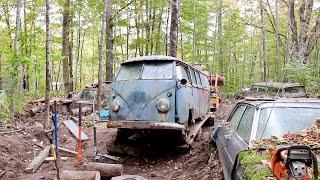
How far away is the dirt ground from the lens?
24.9 ft

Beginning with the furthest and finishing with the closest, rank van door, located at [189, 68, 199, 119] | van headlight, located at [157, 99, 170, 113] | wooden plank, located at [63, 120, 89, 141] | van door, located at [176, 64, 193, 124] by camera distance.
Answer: wooden plank, located at [63, 120, 89, 141], van door, located at [189, 68, 199, 119], van door, located at [176, 64, 193, 124], van headlight, located at [157, 99, 170, 113]

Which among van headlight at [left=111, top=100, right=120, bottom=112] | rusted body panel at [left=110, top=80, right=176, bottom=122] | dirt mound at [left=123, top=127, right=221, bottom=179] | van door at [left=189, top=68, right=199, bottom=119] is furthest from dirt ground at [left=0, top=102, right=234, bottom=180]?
van headlight at [left=111, top=100, right=120, bottom=112]

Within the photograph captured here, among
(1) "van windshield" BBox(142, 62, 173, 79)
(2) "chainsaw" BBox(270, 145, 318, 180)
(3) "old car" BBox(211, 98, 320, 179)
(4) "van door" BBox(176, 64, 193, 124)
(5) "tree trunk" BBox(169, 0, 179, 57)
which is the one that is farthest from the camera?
(5) "tree trunk" BBox(169, 0, 179, 57)

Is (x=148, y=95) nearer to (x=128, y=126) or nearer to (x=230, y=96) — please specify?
(x=128, y=126)

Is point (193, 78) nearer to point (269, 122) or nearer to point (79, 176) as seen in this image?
point (79, 176)

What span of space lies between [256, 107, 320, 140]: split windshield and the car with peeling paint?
397 centimetres

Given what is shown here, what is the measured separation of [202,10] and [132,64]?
1795 cm

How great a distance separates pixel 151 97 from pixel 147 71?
0.74 metres

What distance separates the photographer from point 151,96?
9164 mm

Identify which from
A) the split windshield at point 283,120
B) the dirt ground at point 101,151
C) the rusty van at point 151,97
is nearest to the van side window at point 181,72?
the rusty van at point 151,97

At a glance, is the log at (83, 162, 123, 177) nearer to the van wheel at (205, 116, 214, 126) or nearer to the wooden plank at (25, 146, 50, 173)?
the wooden plank at (25, 146, 50, 173)

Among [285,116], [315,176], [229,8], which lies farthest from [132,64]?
[229,8]

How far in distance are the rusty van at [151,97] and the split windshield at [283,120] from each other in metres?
3.97

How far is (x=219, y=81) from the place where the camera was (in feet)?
65.6
